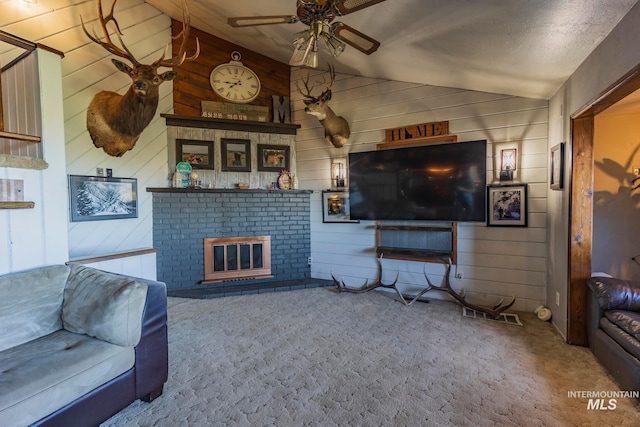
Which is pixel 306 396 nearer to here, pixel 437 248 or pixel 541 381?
pixel 541 381

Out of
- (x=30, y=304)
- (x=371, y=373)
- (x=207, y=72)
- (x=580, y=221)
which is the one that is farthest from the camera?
(x=207, y=72)

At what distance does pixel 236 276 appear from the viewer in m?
4.52

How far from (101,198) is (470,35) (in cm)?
410

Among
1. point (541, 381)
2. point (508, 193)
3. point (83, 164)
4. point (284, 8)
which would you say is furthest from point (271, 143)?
point (541, 381)

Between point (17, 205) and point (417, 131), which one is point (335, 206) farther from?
point (17, 205)

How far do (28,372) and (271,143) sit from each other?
12.4 ft

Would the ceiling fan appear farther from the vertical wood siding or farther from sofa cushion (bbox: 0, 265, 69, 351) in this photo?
sofa cushion (bbox: 0, 265, 69, 351)

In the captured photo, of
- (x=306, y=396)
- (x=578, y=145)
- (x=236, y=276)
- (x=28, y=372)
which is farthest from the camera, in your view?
(x=236, y=276)

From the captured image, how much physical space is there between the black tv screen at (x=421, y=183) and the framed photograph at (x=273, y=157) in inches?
42.9

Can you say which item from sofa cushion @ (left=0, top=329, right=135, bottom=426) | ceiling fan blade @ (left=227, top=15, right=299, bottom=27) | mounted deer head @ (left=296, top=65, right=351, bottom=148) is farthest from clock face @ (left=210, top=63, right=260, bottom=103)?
sofa cushion @ (left=0, top=329, right=135, bottom=426)

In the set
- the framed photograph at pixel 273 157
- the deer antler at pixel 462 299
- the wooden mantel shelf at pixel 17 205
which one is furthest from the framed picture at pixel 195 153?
the deer antler at pixel 462 299

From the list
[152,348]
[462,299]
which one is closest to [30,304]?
[152,348]

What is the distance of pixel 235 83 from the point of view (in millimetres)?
4609

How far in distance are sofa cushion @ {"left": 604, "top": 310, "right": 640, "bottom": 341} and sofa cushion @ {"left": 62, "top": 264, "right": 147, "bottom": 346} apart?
3.18m
